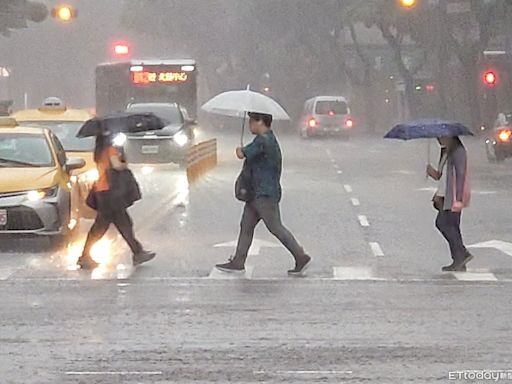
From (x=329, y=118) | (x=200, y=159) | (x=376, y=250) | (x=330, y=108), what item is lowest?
(x=329, y=118)

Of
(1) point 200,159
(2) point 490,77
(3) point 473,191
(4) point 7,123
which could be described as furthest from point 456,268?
(2) point 490,77

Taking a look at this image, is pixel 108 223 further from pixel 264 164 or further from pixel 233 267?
pixel 264 164

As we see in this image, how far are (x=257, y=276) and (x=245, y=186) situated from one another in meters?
0.96

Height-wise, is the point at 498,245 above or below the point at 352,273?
below

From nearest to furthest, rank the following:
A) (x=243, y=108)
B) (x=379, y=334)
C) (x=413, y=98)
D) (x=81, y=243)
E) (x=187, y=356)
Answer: (x=187, y=356) < (x=379, y=334) < (x=243, y=108) < (x=81, y=243) < (x=413, y=98)

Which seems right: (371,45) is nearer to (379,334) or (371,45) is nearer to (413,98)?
(413,98)

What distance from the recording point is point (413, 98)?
6512 centimetres

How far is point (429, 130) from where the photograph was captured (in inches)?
582

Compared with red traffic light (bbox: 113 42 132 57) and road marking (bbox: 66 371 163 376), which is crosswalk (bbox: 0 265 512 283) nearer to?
road marking (bbox: 66 371 163 376)

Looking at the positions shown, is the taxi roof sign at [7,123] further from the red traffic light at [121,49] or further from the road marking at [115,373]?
the red traffic light at [121,49]

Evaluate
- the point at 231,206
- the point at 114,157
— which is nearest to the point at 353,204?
→ the point at 231,206

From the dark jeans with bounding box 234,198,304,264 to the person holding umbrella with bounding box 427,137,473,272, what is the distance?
1.64 metres

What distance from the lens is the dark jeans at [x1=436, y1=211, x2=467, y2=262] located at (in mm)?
14820

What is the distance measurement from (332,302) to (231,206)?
1121 centimetres
